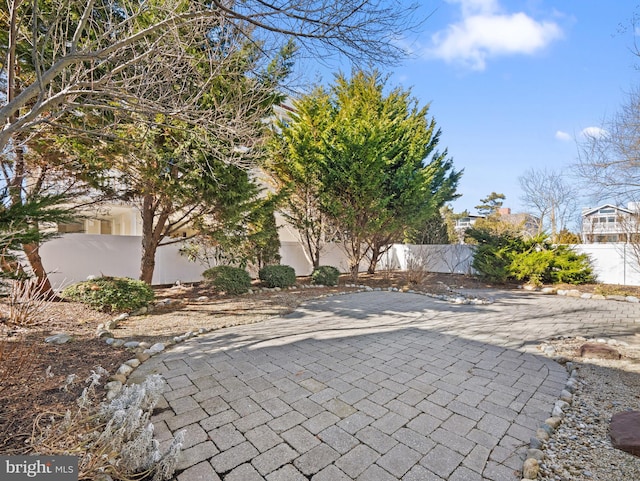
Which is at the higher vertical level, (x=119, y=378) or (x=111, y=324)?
(x=111, y=324)

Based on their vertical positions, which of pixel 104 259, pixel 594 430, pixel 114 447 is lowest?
pixel 594 430

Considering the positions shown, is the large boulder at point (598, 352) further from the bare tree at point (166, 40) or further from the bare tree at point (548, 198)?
the bare tree at point (548, 198)

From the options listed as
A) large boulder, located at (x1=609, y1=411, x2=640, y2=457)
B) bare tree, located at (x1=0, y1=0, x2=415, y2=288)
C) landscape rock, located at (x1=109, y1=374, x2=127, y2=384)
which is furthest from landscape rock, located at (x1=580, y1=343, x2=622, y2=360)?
landscape rock, located at (x1=109, y1=374, x2=127, y2=384)

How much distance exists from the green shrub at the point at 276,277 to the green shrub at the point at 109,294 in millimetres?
3597

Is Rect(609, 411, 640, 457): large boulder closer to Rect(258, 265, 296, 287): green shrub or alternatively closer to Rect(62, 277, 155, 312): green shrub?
Rect(62, 277, 155, 312): green shrub

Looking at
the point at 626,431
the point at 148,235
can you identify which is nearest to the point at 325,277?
the point at 148,235

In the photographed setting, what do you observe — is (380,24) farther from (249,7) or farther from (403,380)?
(403,380)

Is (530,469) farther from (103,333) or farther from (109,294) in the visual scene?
(109,294)

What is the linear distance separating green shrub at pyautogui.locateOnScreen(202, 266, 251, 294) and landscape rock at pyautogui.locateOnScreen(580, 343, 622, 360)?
6.70 meters

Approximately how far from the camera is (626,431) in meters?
2.18

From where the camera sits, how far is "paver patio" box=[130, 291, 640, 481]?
6.22 feet

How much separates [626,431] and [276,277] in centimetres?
754

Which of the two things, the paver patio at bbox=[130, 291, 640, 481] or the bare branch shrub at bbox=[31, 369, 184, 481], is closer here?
the bare branch shrub at bbox=[31, 369, 184, 481]

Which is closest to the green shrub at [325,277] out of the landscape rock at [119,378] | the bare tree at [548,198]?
the landscape rock at [119,378]
